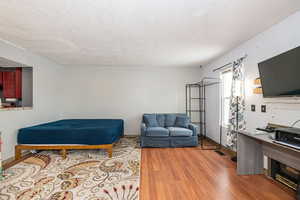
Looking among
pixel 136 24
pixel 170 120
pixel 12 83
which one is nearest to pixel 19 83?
pixel 12 83

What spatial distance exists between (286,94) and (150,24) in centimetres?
215

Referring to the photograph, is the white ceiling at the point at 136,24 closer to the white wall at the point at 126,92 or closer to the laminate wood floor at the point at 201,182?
the white wall at the point at 126,92

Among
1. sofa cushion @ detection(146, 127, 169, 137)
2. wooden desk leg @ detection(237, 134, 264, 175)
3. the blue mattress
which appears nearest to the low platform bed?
the blue mattress

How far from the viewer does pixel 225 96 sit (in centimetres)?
407

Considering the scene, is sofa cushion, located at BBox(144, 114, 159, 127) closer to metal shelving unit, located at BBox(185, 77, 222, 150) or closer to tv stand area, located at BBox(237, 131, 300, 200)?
metal shelving unit, located at BBox(185, 77, 222, 150)

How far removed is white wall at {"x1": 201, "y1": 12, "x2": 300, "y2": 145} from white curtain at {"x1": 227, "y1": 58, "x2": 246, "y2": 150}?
0.12 m

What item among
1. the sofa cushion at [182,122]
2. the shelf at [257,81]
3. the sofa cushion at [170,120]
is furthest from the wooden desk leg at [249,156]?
the sofa cushion at [170,120]

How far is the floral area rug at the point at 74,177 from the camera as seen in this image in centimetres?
206

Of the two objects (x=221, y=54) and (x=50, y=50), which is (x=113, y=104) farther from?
(x=221, y=54)

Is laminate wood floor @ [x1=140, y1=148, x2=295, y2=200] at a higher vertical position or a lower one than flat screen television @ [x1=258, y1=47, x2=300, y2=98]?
lower

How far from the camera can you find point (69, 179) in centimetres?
244

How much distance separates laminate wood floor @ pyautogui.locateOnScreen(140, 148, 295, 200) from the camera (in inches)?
80.5

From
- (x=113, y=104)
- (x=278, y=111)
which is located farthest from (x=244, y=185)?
(x=113, y=104)

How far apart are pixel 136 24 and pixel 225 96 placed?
2956mm
